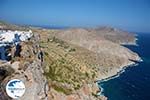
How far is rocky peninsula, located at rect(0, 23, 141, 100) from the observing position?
59.2ft

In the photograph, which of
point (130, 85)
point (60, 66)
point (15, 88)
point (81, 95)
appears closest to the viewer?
point (15, 88)

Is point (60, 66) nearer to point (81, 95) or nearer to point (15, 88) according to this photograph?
point (81, 95)

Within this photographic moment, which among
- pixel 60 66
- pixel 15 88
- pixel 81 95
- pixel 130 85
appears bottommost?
pixel 130 85

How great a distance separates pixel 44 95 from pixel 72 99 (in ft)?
106

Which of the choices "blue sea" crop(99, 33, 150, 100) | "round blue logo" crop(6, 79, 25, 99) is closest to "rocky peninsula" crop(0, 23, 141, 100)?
"round blue logo" crop(6, 79, 25, 99)

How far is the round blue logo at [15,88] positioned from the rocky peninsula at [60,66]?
292 millimetres

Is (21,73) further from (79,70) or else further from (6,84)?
(79,70)

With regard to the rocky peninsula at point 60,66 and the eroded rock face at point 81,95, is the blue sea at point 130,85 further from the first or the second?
the eroded rock face at point 81,95

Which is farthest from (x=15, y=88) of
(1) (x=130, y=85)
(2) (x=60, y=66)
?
(1) (x=130, y=85)

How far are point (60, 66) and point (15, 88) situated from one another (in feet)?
167

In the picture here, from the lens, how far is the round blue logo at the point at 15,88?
16297mm

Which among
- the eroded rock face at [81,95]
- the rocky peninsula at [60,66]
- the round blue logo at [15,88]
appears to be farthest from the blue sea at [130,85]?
the round blue logo at [15,88]

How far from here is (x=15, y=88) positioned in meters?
16.3

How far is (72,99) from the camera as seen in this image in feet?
173
